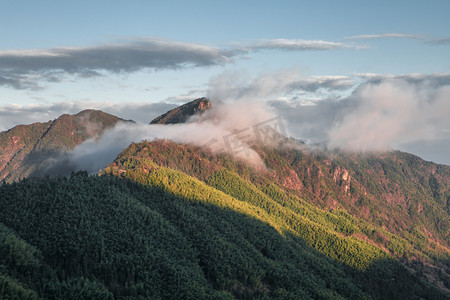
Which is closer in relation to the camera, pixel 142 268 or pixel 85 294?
pixel 85 294

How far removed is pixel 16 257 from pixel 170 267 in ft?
250

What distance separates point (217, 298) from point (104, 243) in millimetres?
68988

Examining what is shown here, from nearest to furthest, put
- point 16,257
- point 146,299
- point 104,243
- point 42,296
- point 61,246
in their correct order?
point 42,296, point 16,257, point 146,299, point 61,246, point 104,243

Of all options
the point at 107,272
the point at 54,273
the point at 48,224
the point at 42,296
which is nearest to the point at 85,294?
the point at 42,296

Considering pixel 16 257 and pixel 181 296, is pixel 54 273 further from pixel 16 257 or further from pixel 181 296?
pixel 181 296

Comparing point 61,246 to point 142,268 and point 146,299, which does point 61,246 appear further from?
point 146,299

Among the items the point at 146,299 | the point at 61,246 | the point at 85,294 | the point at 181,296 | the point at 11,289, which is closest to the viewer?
the point at 11,289

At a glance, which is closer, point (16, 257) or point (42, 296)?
point (42, 296)

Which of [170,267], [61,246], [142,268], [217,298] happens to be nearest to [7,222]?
[61,246]

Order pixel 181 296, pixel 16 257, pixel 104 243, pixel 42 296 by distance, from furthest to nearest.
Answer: pixel 104 243
pixel 181 296
pixel 16 257
pixel 42 296

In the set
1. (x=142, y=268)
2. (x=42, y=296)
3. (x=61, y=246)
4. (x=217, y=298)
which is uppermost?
(x=42, y=296)

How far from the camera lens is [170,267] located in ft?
627

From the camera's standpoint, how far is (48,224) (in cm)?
19850

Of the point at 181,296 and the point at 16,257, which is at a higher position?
the point at 16,257
